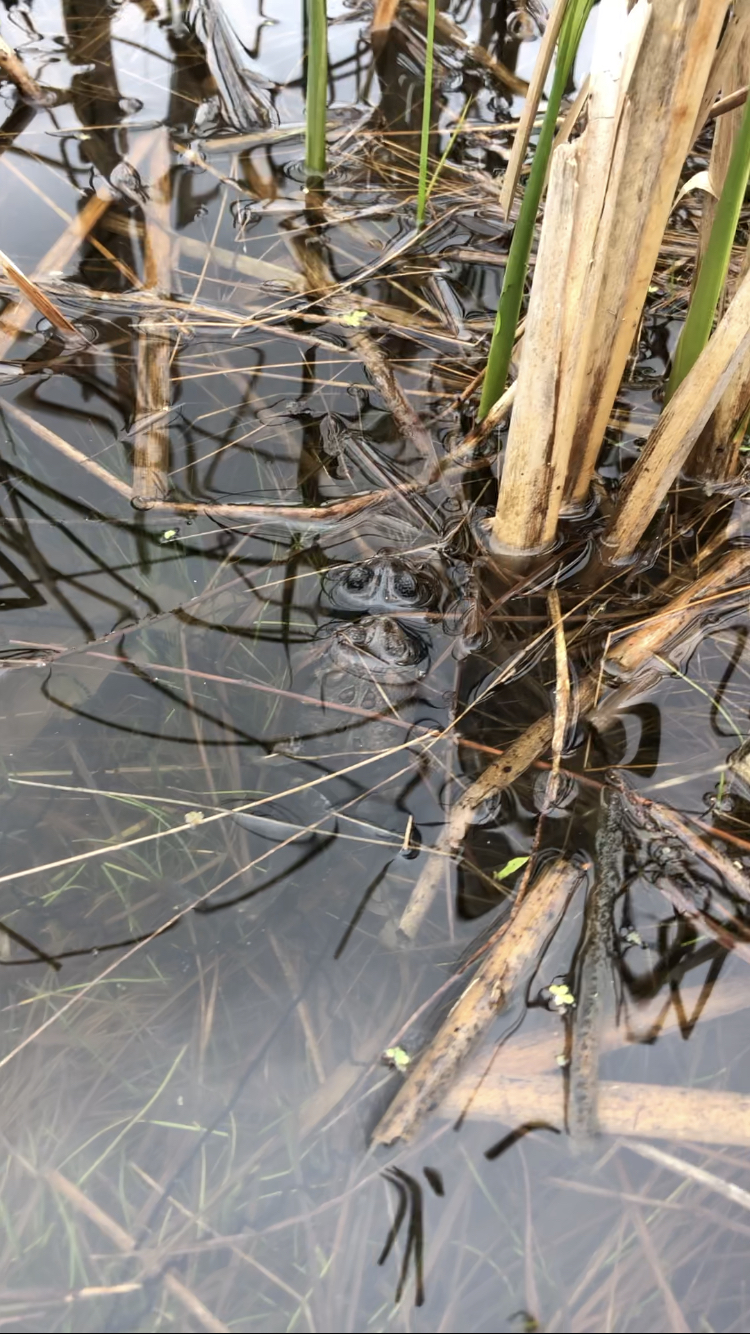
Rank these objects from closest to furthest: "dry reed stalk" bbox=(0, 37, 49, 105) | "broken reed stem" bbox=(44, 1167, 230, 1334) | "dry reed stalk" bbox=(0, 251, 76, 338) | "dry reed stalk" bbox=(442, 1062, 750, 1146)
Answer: "broken reed stem" bbox=(44, 1167, 230, 1334), "dry reed stalk" bbox=(442, 1062, 750, 1146), "dry reed stalk" bbox=(0, 251, 76, 338), "dry reed stalk" bbox=(0, 37, 49, 105)

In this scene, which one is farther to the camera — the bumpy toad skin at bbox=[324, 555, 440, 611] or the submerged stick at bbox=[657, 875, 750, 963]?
the bumpy toad skin at bbox=[324, 555, 440, 611]

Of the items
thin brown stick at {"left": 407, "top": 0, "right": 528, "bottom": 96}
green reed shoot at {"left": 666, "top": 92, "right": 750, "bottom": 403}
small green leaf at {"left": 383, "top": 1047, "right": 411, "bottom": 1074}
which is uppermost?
thin brown stick at {"left": 407, "top": 0, "right": 528, "bottom": 96}

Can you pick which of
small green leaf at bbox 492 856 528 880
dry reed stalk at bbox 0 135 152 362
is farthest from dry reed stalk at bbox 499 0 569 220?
dry reed stalk at bbox 0 135 152 362

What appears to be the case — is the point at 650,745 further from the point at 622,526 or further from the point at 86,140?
the point at 86,140

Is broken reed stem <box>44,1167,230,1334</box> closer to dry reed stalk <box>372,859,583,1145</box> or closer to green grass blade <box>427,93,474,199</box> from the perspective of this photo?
dry reed stalk <box>372,859,583,1145</box>

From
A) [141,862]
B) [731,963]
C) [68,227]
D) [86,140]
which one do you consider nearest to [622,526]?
[731,963]
